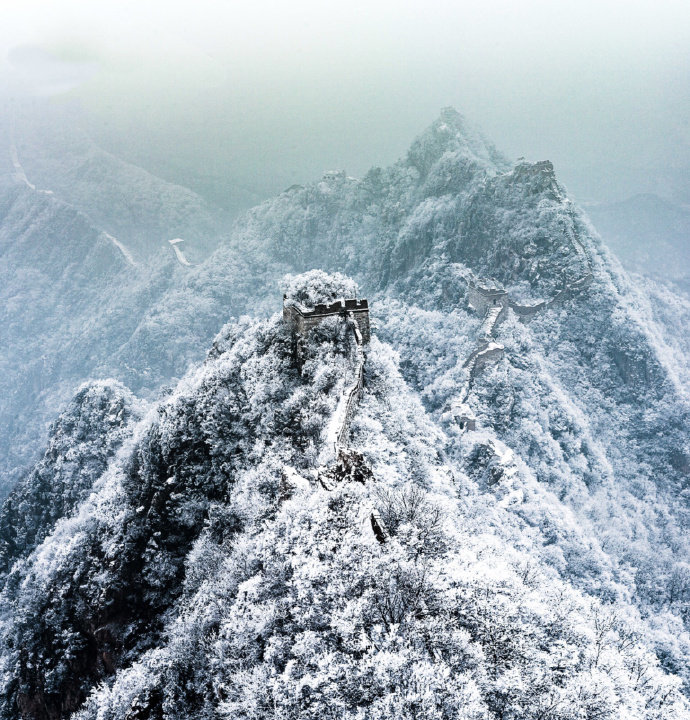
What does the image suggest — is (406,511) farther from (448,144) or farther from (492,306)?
(448,144)

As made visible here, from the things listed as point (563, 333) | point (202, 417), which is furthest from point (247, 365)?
point (563, 333)

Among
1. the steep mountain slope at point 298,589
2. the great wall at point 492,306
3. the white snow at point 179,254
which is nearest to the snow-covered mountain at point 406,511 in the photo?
the steep mountain slope at point 298,589

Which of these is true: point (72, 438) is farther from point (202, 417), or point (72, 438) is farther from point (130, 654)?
point (130, 654)

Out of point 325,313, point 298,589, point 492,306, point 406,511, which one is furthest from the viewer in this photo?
point 492,306

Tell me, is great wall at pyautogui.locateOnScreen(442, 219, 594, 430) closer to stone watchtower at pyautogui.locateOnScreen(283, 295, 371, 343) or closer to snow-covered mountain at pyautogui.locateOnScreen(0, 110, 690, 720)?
snow-covered mountain at pyautogui.locateOnScreen(0, 110, 690, 720)

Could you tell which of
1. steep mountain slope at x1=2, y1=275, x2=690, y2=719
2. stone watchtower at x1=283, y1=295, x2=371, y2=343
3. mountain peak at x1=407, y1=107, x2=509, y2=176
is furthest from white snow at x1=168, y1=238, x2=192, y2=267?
stone watchtower at x1=283, y1=295, x2=371, y2=343

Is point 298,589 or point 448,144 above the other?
point 448,144

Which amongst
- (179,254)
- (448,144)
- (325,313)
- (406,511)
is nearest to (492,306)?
(325,313)
